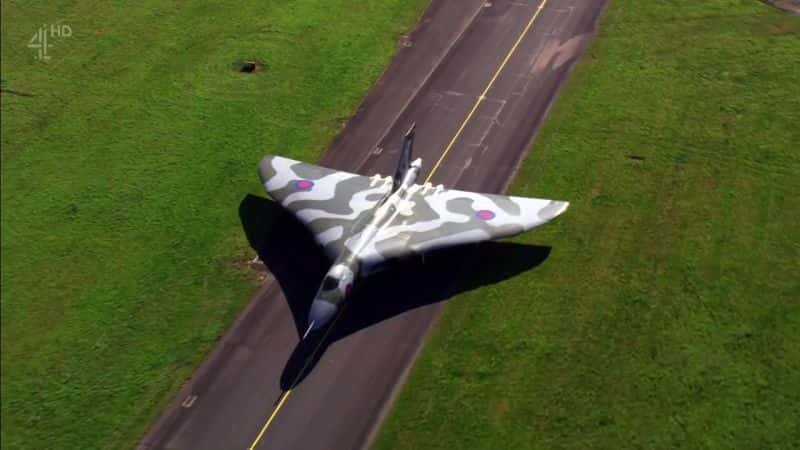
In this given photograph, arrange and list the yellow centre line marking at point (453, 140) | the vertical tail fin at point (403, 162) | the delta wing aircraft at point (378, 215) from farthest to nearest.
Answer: the vertical tail fin at point (403, 162), the delta wing aircraft at point (378, 215), the yellow centre line marking at point (453, 140)

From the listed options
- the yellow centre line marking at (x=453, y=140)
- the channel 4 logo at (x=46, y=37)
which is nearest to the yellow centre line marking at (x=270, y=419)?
the yellow centre line marking at (x=453, y=140)

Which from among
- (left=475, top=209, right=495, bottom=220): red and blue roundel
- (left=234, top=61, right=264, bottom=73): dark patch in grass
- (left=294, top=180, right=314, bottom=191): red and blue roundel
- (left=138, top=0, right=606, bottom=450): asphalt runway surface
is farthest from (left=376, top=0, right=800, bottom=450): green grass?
(left=234, top=61, right=264, bottom=73): dark patch in grass

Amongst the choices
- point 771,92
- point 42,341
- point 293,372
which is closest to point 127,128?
point 42,341

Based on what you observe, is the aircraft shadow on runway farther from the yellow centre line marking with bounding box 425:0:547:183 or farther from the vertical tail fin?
→ the yellow centre line marking with bounding box 425:0:547:183

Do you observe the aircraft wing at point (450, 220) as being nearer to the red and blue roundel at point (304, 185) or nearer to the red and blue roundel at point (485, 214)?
the red and blue roundel at point (485, 214)

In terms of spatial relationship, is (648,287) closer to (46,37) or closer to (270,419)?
(270,419)

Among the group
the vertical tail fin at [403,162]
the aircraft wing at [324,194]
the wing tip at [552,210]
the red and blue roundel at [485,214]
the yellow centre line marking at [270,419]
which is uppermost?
the vertical tail fin at [403,162]

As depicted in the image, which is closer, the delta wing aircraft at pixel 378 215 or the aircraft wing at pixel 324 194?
the delta wing aircraft at pixel 378 215
